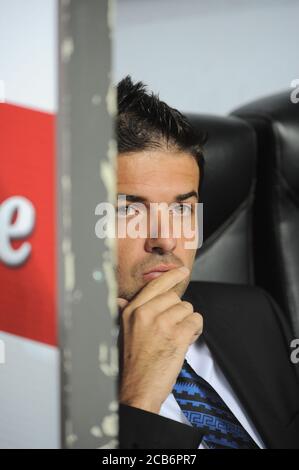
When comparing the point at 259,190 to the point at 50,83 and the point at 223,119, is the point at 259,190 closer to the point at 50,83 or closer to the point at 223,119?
the point at 223,119

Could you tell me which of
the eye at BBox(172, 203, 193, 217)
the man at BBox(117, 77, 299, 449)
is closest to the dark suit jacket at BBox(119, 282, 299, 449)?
the man at BBox(117, 77, 299, 449)

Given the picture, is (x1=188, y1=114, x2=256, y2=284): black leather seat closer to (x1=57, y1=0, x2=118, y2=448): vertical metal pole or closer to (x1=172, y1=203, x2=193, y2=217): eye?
(x1=172, y1=203, x2=193, y2=217): eye

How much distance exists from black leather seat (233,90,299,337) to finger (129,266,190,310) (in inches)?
14.5

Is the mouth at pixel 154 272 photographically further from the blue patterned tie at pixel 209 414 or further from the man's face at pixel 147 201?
the blue patterned tie at pixel 209 414

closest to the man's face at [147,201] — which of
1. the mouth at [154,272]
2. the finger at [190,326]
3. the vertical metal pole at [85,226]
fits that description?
the mouth at [154,272]

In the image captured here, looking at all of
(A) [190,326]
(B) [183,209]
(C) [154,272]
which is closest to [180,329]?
(A) [190,326]

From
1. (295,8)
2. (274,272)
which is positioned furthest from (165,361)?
(295,8)

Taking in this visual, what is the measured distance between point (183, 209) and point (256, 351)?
12.6 inches

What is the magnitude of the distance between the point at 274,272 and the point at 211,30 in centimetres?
63

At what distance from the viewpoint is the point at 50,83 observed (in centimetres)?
30

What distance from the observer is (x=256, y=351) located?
104cm

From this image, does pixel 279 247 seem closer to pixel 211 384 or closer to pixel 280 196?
pixel 280 196

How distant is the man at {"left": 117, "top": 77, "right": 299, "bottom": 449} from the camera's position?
685 mm

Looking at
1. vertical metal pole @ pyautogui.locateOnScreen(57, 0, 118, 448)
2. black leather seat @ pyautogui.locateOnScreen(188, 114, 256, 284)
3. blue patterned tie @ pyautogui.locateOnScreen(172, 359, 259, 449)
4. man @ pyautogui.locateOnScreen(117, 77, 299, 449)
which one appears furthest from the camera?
black leather seat @ pyautogui.locateOnScreen(188, 114, 256, 284)
